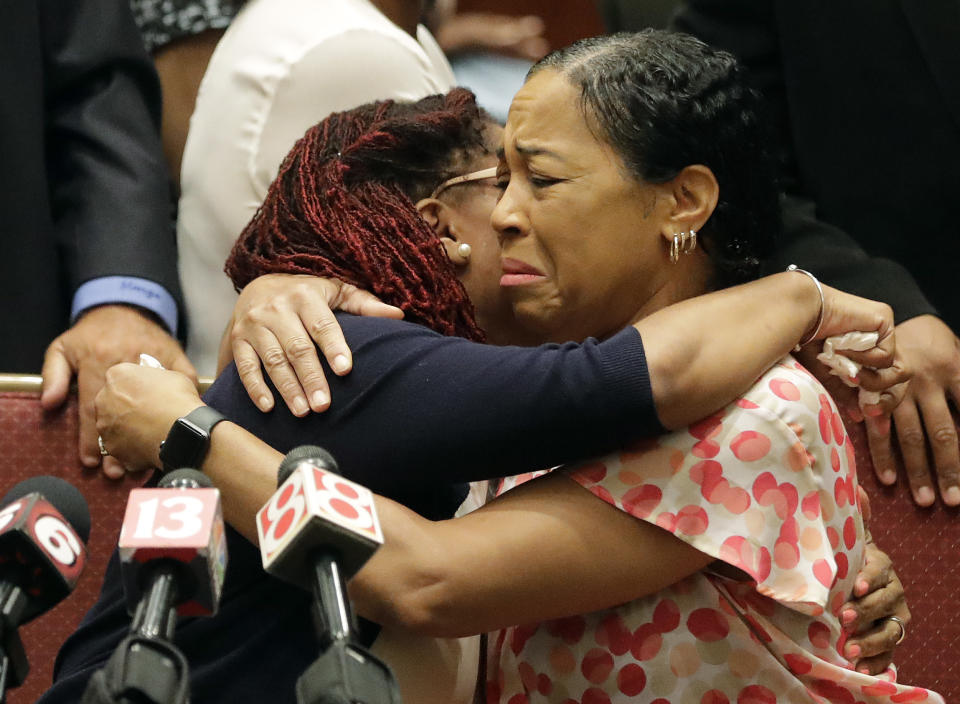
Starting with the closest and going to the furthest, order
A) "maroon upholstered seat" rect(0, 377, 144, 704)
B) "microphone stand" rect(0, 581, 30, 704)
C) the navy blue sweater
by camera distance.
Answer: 1. "microphone stand" rect(0, 581, 30, 704)
2. the navy blue sweater
3. "maroon upholstered seat" rect(0, 377, 144, 704)

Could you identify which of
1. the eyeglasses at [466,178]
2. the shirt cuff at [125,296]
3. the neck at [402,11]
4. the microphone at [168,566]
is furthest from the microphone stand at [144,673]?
the neck at [402,11]

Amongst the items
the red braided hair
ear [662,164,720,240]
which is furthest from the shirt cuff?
ear [662,164,720,240]

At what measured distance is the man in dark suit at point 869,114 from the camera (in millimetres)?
2375

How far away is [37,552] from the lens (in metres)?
1.03

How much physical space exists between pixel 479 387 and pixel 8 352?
1155 millimetres

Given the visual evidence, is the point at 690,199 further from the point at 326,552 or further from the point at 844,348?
the point at 326,552

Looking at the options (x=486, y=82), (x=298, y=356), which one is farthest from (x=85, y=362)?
(x=486, y=82)

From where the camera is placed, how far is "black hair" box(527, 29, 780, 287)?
61.7 inches

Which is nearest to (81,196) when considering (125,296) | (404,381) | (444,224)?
(125,296)

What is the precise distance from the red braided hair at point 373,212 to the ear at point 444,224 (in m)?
0.02

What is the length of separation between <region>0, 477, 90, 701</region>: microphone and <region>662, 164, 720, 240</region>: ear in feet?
2.67

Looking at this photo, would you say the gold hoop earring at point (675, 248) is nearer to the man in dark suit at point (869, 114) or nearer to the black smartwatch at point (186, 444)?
the black smartwatch at point (186, 444)

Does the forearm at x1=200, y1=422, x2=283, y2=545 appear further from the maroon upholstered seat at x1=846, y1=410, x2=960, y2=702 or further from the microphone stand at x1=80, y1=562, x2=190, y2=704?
the maroon upholstered seat at x1=846, y1=410, x2=960, y2=702

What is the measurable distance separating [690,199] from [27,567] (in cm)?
89
